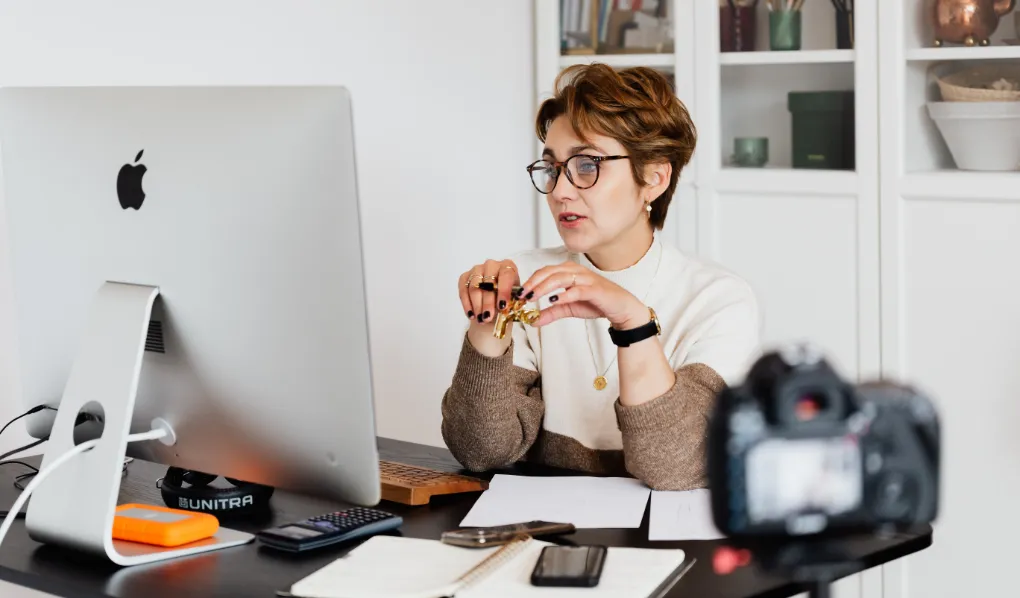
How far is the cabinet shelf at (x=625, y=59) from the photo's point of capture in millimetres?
3201

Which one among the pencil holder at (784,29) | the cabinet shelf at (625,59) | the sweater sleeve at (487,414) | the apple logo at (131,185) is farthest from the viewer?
the cabinet shelf at (625,59)

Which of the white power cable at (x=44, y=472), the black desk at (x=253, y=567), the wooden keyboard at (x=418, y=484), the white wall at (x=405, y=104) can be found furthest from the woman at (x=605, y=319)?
the white wall at (x=405, y=104)

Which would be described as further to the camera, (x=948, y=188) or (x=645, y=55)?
(x=645, y=55)

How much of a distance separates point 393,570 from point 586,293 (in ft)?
1.74

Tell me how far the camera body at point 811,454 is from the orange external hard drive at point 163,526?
37.5 inches

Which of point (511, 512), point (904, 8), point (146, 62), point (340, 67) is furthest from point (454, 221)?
point (511, 512)

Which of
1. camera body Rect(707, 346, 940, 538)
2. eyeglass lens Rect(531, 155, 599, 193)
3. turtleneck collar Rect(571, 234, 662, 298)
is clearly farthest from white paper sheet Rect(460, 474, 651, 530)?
camera body Rect(707, 346, 940, 538)

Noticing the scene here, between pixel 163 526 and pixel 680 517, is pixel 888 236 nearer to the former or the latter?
pixel 680 517

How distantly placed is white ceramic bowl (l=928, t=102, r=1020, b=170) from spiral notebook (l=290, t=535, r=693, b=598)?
175 cm

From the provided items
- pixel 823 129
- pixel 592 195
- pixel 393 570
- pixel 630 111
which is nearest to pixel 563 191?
pixel 592 195

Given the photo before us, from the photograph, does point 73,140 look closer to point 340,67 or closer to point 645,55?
point 340,67

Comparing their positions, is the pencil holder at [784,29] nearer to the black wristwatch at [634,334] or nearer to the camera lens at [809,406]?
the black wristwatch at [634,334]

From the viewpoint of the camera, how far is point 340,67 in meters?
2.86

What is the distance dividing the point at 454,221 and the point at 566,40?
0.58 m
